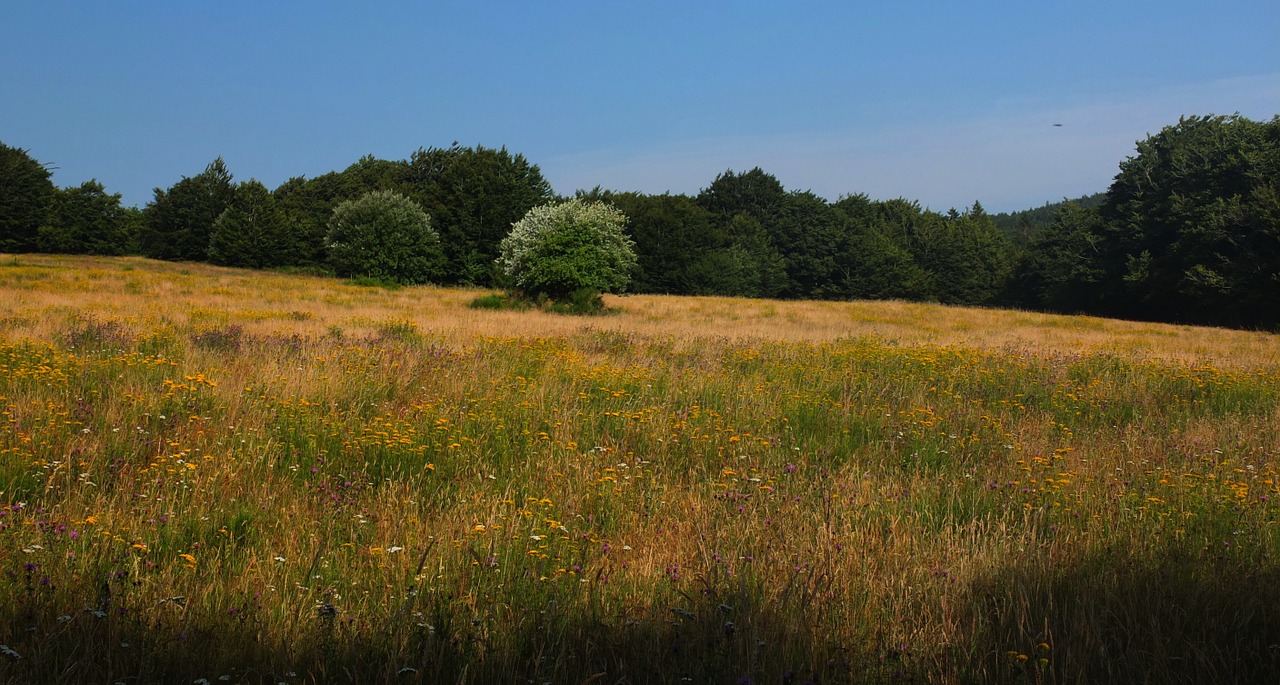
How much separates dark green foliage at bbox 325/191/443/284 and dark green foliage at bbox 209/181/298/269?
1873 cm

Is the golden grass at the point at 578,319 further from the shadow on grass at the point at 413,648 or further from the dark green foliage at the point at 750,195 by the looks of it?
the dark green foliage at the point at 750,195

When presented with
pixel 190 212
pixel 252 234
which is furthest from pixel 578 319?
pixel 190 212

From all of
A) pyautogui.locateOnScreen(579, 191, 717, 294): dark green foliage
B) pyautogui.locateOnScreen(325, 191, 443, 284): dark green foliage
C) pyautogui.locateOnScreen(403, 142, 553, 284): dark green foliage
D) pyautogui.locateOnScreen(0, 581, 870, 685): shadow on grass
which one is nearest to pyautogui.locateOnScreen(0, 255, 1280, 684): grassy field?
pyautogui.locateOnScreen(0, 581, 870, 685): shadow on grass

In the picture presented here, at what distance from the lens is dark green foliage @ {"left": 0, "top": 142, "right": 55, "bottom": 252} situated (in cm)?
6419

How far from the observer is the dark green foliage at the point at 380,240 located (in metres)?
49.8

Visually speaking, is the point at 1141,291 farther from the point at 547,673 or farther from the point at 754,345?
the point at 547,673

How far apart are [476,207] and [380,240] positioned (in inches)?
495

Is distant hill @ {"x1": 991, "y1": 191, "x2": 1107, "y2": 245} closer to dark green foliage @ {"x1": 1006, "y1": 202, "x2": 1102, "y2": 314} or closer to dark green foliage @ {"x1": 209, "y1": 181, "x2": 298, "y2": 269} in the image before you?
dark green foliage @ {"x1": 1006, "y1": 202, "x2": 1102, "y2": 314}

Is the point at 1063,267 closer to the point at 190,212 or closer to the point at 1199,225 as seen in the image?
the point at 1199,225

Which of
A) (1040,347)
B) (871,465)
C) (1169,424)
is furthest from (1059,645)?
(1040,347)

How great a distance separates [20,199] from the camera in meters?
64.9

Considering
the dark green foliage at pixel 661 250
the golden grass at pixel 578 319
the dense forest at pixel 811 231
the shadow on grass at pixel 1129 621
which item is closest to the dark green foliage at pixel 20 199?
the dense forest at pixel 811 231

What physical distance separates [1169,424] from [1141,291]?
55.0m

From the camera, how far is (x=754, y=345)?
1545cm
